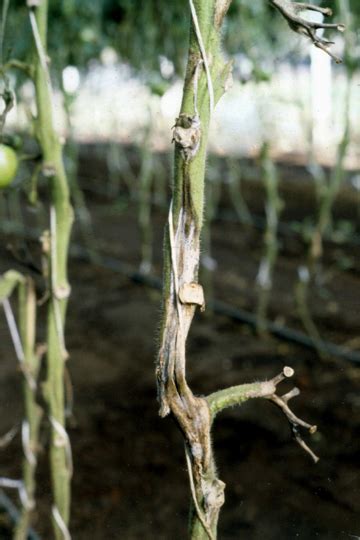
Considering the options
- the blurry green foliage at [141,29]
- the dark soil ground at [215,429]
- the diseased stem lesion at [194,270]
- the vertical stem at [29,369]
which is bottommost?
the dark soil ground at [215,429]

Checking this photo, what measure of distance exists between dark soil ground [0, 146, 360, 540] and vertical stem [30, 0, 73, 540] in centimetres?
39

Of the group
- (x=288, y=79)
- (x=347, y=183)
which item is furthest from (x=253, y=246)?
(x=288, y=79)

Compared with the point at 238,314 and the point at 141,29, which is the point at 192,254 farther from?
the point at 141,29

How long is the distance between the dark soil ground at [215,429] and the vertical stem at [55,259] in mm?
392

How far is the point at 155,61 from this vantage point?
4500 millimetres

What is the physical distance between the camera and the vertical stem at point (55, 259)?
0.85 meters

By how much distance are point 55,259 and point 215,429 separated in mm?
1239

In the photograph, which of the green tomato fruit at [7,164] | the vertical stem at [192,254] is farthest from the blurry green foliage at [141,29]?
the vertical stem at [192,254]

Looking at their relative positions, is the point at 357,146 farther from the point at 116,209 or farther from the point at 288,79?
the point at 288,79

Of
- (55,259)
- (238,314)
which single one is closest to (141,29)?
(238,314)

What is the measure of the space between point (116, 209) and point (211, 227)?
3.46ft

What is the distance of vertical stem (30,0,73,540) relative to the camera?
2.79 ft

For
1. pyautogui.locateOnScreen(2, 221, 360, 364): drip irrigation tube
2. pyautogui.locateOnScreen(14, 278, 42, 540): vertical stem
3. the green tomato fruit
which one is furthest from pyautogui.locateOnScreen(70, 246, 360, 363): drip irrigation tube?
the green tomato fruit

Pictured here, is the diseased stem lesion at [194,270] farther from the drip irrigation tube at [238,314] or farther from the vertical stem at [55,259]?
the drip irrigation tube at [238,314]
